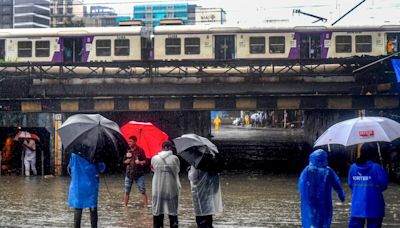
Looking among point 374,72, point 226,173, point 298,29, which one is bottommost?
point 226,173

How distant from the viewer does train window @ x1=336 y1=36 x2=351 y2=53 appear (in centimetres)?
2580

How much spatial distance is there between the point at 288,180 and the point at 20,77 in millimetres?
10894

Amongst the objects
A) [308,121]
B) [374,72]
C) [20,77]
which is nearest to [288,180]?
[374,72]

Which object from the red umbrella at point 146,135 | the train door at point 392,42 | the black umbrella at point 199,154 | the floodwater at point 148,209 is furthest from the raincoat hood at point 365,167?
the train door at point 392,42

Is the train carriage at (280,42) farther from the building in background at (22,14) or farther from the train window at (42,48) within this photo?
the building in background at (22,14)

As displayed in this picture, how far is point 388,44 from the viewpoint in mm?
25562

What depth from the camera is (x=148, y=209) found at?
13.2 meters

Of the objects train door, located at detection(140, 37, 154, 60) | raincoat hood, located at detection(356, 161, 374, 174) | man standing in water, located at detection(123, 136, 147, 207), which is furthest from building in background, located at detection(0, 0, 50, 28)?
raincoat hood, located at detection(356, 161, 374, 174)

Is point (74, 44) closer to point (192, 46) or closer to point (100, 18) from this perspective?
point (192, 46)

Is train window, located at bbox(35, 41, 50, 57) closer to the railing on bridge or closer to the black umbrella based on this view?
the railing on bridge

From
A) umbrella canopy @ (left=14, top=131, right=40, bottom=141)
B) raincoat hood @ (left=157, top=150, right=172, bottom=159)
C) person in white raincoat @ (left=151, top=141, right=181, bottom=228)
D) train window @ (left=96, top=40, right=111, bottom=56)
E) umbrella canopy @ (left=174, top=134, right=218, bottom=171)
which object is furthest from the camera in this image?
train window @ (left=96, top=40, right=111, bottom=56)

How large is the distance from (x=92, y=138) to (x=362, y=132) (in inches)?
161

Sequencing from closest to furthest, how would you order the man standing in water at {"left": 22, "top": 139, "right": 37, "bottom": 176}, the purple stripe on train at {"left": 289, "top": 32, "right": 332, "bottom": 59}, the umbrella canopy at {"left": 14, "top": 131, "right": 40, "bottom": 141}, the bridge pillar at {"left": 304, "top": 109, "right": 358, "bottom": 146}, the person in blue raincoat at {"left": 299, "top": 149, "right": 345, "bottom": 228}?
the person in blue raincoat at {"left": 299, "top": 149, "right": 345, "bottom": 228}, the man standing in water at {"left": 22, "top": 139, "right": 37, "bottom": 176}, the umbrella canopy at {"left": 14, "top": 131, "right": 40, "bottom": 141}, the purple stripe on train at {"left": 289, "top": 32, "right": 332, "bottom": 59}, the bridge pillar at {"left": 304, "top": 109, "right": 358, "bottom": 146}

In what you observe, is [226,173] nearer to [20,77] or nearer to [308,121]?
[20,77]
